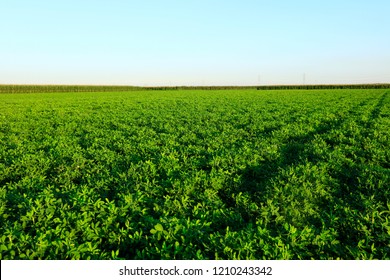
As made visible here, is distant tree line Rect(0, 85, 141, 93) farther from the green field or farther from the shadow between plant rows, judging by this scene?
the shadow between plant rows

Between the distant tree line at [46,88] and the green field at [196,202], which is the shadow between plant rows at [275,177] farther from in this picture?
the distant tree line at [46,88]

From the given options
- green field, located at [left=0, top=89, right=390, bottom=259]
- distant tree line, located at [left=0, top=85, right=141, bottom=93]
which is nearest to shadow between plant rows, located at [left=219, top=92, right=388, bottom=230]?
green field, located at [left=0, top=89, right=390, bottom=259]

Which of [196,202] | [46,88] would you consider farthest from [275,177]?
[46,88]

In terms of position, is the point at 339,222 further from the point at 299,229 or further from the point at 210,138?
the point at 210,138

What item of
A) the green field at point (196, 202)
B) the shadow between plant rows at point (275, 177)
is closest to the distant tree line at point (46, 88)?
the green field at point (196, 202)

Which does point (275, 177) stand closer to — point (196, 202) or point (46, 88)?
point (196, 202)

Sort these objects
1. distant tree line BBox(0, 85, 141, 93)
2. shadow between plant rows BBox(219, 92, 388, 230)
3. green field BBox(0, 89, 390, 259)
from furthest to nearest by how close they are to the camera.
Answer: distant tree line BBox(0, 85, 141, 93) < shadow between plant rows BBox(219, 92, 388, 230) < green field BBox(0, 89, 390, 259)

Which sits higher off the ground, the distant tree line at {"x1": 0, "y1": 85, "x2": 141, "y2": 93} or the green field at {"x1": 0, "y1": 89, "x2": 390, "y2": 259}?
the distant tree line at {"x1": 0, "y1": 85, "x2": 141, "y2": 93}

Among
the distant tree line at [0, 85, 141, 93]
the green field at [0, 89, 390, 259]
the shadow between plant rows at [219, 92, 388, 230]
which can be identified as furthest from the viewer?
the distant tree line at [0, 85, 141, 93]

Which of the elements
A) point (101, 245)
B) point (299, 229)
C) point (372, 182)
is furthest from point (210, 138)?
point (101, 245)

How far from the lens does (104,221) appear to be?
4.55m

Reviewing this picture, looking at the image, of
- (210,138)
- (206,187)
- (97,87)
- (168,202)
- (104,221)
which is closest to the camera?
(104,221)

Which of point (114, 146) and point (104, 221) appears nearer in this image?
point (104, 221)
